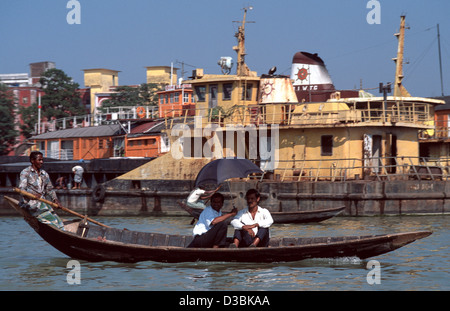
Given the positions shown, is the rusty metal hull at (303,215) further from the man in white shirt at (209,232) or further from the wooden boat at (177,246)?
the man in white shirt at (209,232)

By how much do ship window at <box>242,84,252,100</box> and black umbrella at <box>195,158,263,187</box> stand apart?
14615 millimetres

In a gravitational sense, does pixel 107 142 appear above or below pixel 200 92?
below

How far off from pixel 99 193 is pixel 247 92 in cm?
859

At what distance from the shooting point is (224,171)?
17.4 meters

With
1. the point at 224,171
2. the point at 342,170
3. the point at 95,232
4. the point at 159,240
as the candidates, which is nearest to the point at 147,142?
the point at 342,170

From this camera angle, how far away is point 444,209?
87.8 feet

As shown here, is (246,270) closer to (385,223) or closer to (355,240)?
(355,240)

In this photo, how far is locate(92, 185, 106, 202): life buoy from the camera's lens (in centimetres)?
3081

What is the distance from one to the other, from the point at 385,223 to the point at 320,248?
1012 cm

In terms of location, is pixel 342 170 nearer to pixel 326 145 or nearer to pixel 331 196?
pixel 326 145

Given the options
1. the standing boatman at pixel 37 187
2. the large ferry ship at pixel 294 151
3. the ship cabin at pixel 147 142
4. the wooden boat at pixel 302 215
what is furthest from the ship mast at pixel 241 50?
the standing boatman at pixel 37 187

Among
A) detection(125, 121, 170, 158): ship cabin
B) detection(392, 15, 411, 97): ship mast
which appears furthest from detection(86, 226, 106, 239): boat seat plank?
detection(392, 15, 411, 97): ship mast

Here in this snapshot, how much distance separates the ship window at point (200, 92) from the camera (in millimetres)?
33569

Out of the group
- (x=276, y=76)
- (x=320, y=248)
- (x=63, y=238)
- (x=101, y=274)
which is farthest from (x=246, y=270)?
(x=276, y=76)
